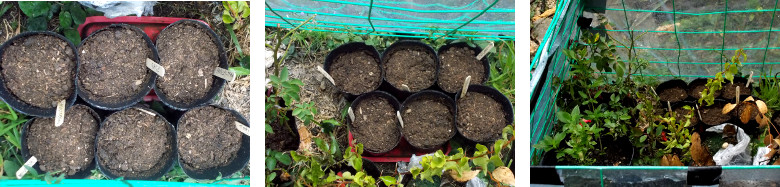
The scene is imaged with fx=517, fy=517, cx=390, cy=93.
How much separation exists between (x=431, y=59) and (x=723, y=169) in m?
1.03

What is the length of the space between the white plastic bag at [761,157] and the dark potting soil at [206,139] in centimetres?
181

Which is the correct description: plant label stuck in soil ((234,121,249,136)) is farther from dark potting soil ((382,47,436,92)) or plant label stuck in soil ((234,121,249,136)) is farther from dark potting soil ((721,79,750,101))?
dark potting soil ((721,79,750,101))

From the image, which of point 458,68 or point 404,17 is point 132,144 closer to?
point 404,17

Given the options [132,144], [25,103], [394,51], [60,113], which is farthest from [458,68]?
[25,103]

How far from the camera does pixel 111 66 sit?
1763mm

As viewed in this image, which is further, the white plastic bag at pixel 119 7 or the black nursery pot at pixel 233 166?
the black nursery pot at pixel 233 166

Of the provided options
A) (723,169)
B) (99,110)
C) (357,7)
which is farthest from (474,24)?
(99,110)

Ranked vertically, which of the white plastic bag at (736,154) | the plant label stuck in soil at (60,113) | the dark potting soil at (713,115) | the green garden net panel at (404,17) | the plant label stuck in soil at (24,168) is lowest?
the white plastic bag at (736,154)

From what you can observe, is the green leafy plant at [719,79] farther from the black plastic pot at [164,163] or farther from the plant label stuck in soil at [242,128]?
the black plastic pot at [164,163]

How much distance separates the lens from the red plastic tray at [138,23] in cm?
181

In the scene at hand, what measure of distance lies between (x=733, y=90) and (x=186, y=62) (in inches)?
85.2

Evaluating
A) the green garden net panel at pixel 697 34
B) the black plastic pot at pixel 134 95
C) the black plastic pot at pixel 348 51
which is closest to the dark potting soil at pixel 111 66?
the black plastic pot at pixel 134 95

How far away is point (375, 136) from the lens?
6.20 feet

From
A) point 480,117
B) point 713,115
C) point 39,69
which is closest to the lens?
point 39,69
